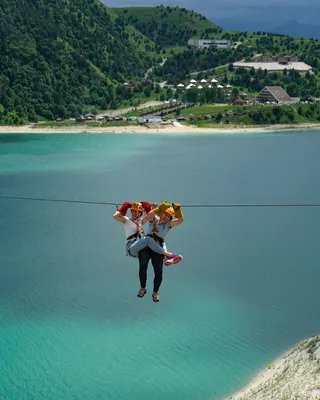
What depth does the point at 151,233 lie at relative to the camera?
13.7 m

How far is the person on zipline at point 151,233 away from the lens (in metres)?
13.6

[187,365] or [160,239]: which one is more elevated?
[160,239]

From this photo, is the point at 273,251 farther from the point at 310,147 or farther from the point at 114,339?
the point at 310,147

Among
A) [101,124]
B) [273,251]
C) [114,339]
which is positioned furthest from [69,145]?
[114,339]

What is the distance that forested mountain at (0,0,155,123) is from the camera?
13712cm

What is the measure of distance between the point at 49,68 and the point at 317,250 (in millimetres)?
119754

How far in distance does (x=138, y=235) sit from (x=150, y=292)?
731 inches

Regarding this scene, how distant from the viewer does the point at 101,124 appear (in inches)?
5054

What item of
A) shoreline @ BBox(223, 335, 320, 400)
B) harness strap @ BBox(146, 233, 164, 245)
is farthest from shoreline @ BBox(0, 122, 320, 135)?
harness strap @ BBox(146, 233, 164, 245)

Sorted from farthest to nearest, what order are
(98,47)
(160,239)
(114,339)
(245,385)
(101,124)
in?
(98,47) → (101,124) → (114,339) → (245,385) → (160,239)

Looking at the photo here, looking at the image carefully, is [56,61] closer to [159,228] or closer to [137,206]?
[137,206]

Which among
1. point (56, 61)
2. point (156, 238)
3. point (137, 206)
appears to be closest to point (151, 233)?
point (156, 238)

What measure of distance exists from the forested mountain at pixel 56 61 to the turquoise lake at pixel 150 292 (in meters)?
75.2

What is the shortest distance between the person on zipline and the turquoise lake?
463 inches
